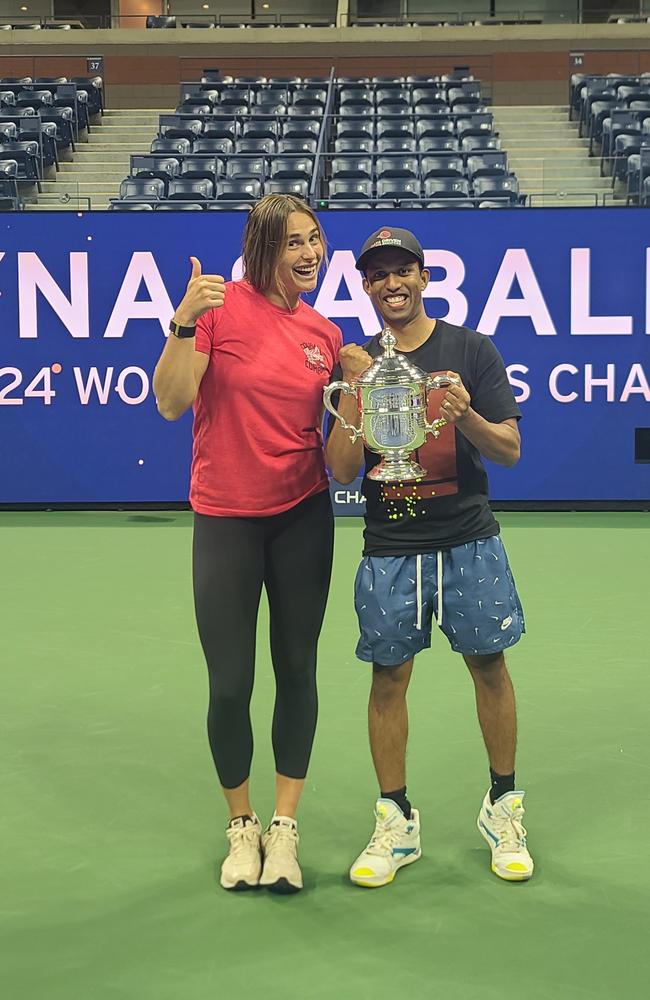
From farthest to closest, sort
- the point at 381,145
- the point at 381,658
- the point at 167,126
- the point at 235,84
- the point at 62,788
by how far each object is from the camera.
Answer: the point at 235,84 → the point at 167,126 → the point at 381,145 → the point at 62,788 → the point at 381,658

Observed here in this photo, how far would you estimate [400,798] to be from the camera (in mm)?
3371

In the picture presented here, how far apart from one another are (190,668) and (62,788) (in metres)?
1.46

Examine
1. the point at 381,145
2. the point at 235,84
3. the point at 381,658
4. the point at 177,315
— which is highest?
the point at 235,84

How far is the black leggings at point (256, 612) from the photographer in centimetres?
314

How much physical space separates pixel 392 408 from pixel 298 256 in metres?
0.50

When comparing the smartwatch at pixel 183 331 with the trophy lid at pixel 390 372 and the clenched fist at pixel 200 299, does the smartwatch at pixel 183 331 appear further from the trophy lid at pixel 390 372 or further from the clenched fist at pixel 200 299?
the trophy lid at pixel 390 372

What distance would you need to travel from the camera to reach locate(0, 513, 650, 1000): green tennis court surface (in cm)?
274

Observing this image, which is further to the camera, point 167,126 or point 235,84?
point 235,84

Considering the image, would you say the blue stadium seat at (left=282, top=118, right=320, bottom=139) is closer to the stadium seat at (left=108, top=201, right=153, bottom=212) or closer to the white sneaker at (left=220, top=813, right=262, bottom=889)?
the stadium seat at (left=108, top=201, right=153, bottom=212)

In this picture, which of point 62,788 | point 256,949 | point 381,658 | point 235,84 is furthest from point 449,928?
point 235,84

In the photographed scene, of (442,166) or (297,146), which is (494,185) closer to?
(442,166)

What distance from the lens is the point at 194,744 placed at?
4.38 meters

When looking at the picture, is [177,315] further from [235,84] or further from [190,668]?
[235,84]

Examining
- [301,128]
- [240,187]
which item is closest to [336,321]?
[240,187]
